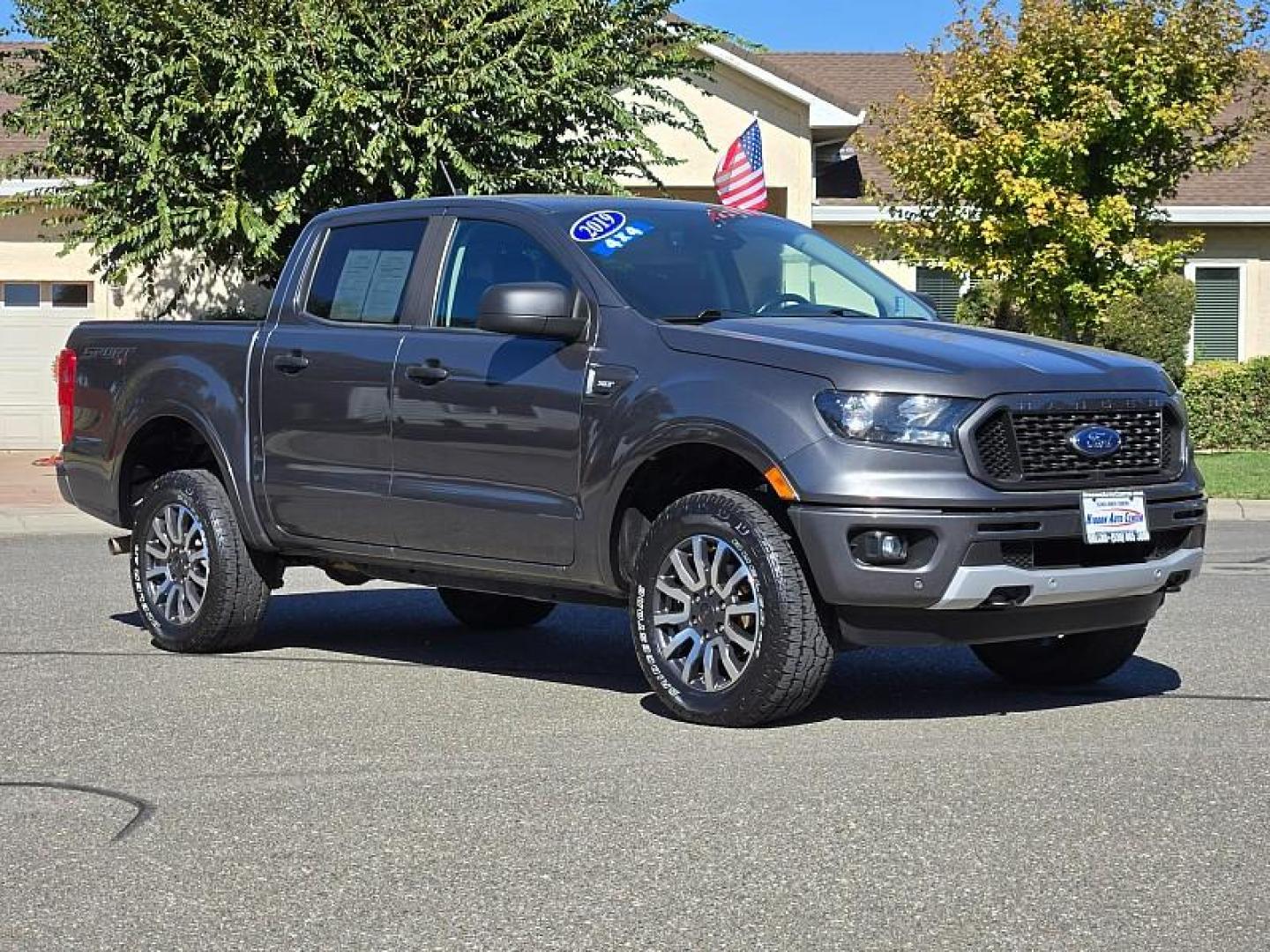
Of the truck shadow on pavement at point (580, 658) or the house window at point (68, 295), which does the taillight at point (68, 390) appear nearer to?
the truck shadow on pavement at point (580, 658)

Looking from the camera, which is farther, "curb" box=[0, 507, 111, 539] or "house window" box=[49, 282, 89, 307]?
"house window" box=[49, 282, 89, 307]

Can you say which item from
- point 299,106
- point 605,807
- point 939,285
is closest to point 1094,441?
point 605,807

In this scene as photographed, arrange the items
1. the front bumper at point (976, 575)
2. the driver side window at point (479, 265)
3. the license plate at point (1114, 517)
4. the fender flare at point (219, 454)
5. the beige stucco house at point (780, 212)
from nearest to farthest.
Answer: the front bumper at point (976, 575) < the license plate at point (1114, 517) < the driver side window at point (479, 265) < the fender flare at point (219, 454) < the beige stucco house at point (780, 212)

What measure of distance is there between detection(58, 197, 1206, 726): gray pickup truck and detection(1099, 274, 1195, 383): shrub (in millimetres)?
18025

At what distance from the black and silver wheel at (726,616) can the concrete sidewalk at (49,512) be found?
8480 millimetres

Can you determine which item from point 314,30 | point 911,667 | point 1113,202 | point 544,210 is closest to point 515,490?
point 544,210

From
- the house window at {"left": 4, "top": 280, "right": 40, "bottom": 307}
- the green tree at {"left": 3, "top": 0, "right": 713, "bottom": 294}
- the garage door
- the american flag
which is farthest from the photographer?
the house window at {"left": 4, "top": 280, "right": 40, "bottom": 307}

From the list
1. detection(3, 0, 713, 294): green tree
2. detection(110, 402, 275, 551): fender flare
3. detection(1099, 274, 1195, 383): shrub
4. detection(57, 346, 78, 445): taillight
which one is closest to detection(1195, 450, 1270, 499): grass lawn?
detection(1099, 274, 1195, 383): shrub

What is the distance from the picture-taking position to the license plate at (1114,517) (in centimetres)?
731

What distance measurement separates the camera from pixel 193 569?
9.49 meters

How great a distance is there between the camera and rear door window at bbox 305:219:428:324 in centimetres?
894

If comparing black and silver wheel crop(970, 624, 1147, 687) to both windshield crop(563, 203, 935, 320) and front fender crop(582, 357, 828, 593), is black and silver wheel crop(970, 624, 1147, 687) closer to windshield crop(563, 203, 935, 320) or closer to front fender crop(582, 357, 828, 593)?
windshield crop(563, 203, 935, 320)

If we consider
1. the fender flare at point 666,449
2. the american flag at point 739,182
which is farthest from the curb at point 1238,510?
the fender flare at point 666,449

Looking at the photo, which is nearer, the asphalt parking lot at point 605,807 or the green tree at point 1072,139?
the asphalt parking lot at point 605,807
